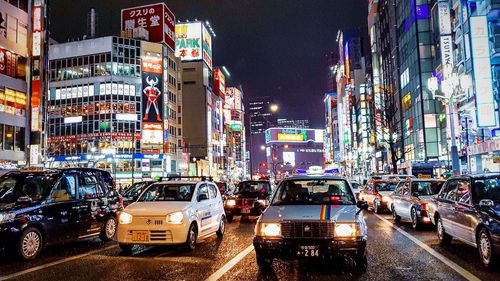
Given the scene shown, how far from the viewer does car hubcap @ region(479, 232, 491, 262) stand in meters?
7.35

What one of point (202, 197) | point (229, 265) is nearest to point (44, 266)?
point (229, 265)

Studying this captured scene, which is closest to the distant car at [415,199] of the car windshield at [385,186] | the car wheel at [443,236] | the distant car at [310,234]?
the car wheel at [443,236]

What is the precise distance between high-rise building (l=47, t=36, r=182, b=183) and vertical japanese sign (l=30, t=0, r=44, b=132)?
28501 mm

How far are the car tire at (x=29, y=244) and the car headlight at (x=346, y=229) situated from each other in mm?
5965

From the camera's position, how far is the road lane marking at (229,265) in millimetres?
6848

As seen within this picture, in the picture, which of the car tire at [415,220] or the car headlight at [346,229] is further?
the car tire at [415,220]

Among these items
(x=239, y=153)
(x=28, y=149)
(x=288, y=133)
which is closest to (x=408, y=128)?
(x=28, y=149)

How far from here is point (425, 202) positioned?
12805 mm

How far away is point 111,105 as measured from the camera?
68375mm

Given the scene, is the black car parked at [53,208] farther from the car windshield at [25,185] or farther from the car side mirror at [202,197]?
the car side mirror at [202,197]

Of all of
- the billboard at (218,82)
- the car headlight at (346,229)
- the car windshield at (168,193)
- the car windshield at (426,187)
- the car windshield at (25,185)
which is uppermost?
the billboard at (218,82)

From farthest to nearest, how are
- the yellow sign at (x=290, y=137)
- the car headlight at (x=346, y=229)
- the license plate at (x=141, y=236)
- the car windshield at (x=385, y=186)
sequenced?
1. the yellow sign at (x=290, y=137)
2. the car windshield at (x=385, y=186)
3. the license plate at (x=141, y=236)
4. the car headlight at (x=346, y=229)

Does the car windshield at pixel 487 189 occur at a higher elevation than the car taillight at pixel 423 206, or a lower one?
higher

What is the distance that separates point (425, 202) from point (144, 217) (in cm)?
826
